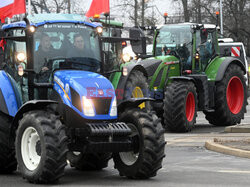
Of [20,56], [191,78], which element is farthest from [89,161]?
[191,78]

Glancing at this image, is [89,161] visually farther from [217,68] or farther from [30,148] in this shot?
[217,68]

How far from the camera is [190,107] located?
65.6 feet

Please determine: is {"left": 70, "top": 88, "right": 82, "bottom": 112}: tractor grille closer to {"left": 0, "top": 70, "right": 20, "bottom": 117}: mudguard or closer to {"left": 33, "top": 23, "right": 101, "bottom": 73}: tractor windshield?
{"left": 33, "top": 23, "right": 101, "bottom": 73}: tractor windshield

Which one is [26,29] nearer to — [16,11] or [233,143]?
[16,11]

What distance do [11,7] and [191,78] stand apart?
690cm

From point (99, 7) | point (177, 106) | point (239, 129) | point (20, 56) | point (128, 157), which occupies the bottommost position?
point (239, 129)

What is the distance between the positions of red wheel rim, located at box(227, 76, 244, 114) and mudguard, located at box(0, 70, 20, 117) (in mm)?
11700

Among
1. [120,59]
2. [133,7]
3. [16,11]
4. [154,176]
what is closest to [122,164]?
[154,176]

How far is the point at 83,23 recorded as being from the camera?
1140cm

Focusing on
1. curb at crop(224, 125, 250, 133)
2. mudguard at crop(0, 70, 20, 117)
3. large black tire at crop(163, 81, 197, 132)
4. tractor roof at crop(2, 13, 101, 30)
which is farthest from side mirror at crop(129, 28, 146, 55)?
large black tire at crop(163, 81, 197, 132)

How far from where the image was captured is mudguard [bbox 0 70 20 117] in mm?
11234

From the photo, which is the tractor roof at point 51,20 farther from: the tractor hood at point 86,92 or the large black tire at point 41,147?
the large black tire at point 41,147

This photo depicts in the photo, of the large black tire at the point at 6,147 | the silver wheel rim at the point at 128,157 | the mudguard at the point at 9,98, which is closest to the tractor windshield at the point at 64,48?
the mudguard at the point at 9,98

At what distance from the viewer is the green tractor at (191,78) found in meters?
19.2
